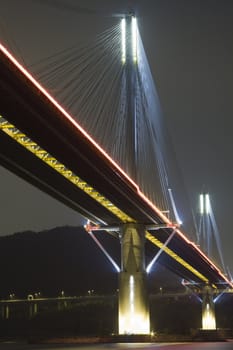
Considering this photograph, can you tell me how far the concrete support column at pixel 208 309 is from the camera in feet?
329

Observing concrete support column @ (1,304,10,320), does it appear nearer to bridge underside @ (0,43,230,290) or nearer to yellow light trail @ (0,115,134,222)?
bridge underside @ (0,43,230,290)

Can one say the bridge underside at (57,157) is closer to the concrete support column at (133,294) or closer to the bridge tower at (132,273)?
the bridge tower at (132,273)

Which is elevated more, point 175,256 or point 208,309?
point 175,256

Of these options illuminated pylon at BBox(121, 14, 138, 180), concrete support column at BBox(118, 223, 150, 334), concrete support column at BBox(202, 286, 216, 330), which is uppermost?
illuminated pylon at BBox(121, 14, 138, 180)

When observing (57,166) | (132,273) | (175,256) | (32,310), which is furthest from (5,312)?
(57,166)

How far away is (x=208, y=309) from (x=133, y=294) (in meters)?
57.9

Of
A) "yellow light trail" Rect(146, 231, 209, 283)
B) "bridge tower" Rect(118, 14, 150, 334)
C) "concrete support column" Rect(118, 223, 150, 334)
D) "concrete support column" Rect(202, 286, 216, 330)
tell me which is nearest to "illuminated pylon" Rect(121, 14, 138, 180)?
"bridge tower" Rect(118, 14, 150, 334)

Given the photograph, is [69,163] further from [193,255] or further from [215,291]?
[215,291]

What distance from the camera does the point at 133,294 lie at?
45.0 m

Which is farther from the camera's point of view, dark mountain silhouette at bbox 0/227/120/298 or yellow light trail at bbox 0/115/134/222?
dark mountain silhouette at bbox 0/227/120/298

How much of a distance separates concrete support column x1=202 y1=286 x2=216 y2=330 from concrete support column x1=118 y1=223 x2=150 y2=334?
5687cm

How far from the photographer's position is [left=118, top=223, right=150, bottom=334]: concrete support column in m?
44.9

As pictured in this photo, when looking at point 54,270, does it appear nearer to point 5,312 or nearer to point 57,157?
point 5,312

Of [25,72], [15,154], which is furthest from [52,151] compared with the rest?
[25,72]
